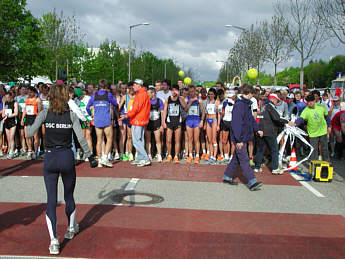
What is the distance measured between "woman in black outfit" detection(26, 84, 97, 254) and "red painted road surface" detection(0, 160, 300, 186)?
13.4ft

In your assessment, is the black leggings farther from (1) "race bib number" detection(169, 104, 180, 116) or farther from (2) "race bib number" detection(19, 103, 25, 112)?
(2) "race bib number" detection(19, 103, 25, 112)

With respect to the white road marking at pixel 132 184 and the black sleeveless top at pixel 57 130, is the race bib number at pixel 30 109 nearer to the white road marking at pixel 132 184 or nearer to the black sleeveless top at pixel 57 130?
the white road marking at pixel 132 184

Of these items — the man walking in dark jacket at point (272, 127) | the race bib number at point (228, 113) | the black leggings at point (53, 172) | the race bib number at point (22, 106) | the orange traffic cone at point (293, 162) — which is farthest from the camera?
the race bib number at point (22, 106)

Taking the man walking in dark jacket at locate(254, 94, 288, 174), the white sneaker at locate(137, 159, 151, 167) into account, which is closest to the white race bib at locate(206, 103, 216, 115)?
the man walking in dark jacket at locate(254, 94, 288, 174)

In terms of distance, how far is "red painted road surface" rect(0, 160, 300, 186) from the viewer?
8.73 m

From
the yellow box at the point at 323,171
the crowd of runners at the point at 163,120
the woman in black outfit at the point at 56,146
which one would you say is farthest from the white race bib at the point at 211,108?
the woman in black outfit at the point at 56,146

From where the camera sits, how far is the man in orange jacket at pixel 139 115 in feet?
31.7

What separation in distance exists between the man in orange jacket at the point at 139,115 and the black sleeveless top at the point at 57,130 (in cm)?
495

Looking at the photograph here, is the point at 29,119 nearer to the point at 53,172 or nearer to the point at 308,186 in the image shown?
the point at 53,172

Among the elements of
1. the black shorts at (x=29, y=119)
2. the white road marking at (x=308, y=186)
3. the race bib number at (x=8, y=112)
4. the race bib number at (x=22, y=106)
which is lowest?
the white road marking at (x=308, y=186)

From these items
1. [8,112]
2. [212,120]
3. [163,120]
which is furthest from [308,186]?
[8,112]

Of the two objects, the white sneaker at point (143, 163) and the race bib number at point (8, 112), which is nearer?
the white sneaker at point (143, 163)

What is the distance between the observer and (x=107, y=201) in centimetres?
675

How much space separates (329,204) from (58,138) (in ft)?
16.5
